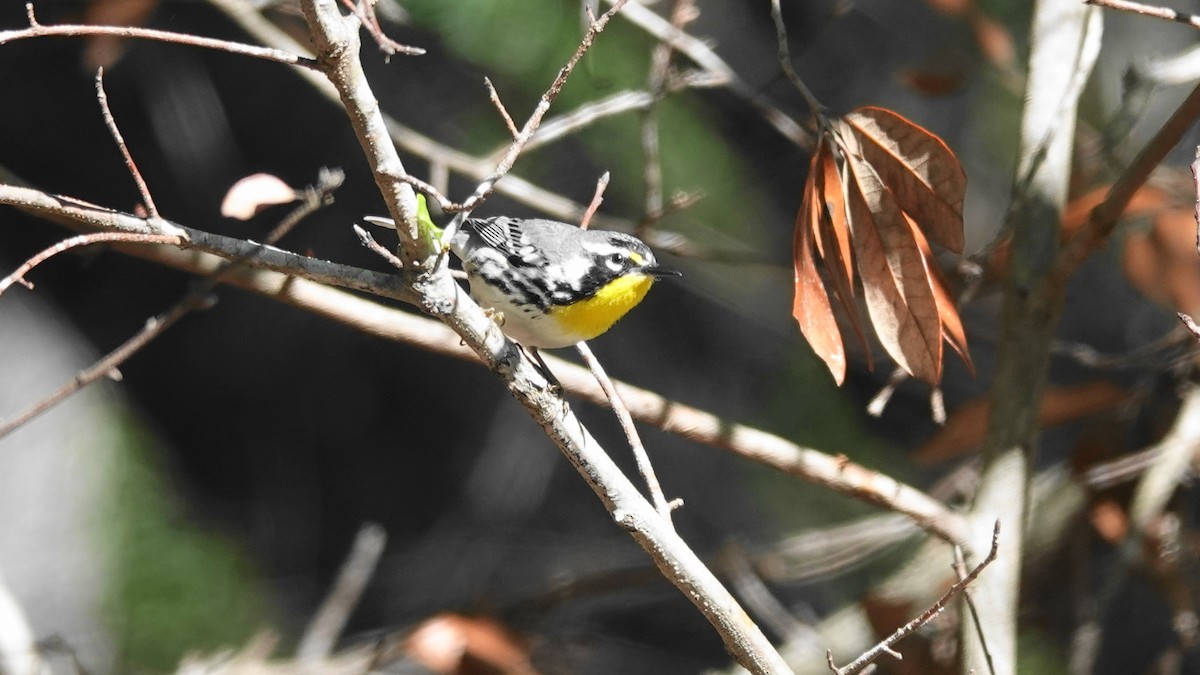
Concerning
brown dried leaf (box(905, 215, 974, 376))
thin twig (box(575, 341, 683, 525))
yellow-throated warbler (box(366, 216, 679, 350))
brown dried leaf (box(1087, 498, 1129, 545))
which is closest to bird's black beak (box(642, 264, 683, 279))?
yellow-throated warbler (box(366, 216, 679, 350))

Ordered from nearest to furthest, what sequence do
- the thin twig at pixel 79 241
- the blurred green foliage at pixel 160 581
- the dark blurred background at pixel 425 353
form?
1. the thin twig at pixel 79 241
2. the blurred green foliage at pixel 160 581
3. the dark blurred background at pixel 425 353

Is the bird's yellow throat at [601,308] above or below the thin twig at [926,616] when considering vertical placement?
above

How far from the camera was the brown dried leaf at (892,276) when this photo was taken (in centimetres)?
118

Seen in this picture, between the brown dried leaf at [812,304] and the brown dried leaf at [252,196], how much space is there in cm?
51

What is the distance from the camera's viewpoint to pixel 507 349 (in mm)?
1089

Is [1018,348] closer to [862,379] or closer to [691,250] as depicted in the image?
[691,250]

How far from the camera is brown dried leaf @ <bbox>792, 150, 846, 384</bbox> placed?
1.12 m

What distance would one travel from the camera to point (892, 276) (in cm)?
121

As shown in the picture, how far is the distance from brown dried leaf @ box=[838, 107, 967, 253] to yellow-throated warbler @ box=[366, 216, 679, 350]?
0.44 m

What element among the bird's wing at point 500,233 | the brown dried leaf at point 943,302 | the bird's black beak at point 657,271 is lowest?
the brown dried leaf at point 943,302

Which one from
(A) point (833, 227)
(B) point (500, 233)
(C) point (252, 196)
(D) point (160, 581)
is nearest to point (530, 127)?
(C) point (252, 196)

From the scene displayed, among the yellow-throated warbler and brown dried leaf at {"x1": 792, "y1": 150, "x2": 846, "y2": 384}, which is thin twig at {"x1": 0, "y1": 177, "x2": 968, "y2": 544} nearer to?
the yellow-throated warbler

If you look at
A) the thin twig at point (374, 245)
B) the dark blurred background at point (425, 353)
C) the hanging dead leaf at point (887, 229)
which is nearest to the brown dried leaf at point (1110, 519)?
the dark blurred background at point (425, 353)

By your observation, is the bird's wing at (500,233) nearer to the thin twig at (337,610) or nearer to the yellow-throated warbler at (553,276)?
the yellow-throated warbler at (553,276)
